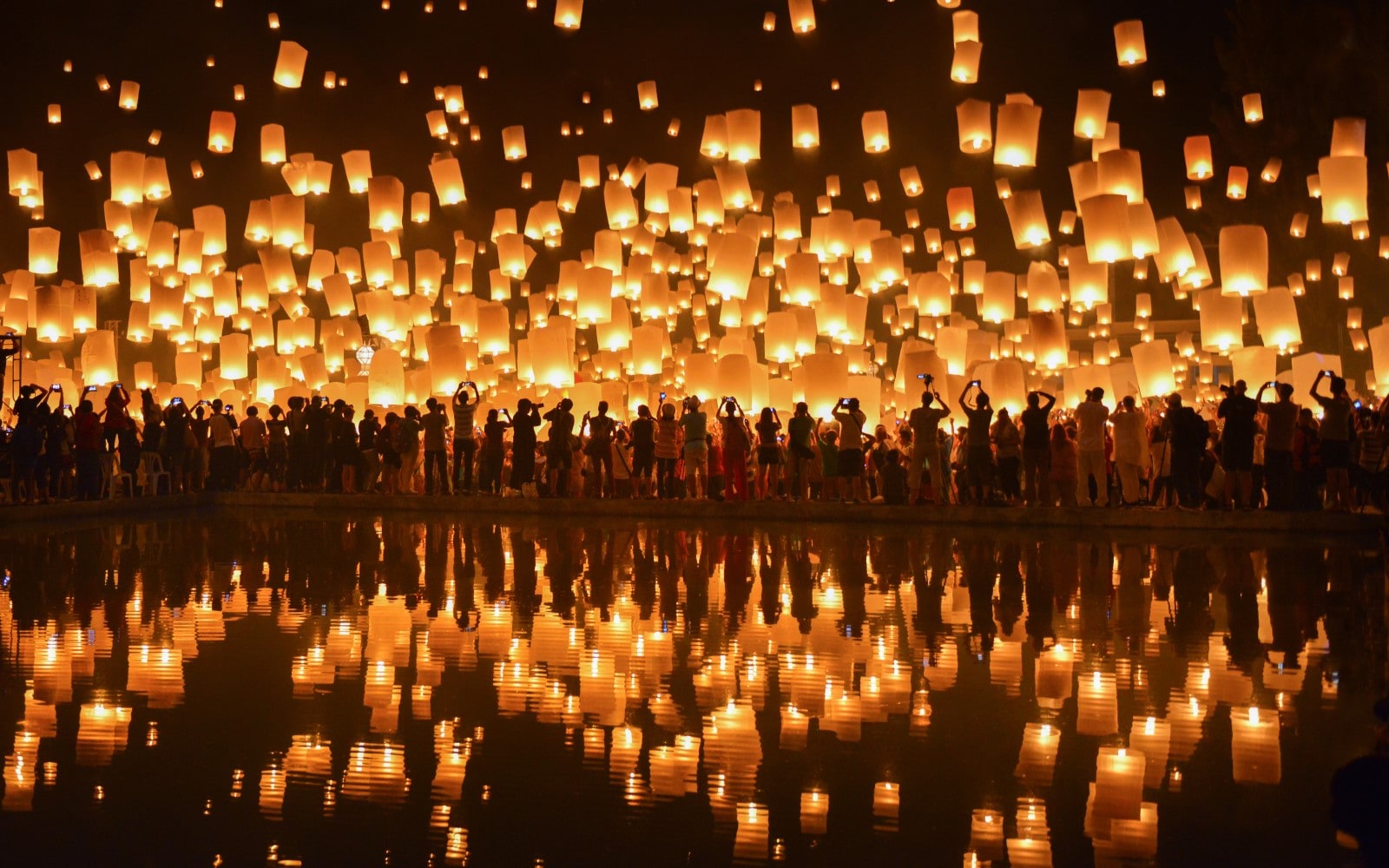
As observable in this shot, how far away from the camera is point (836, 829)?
362 cm

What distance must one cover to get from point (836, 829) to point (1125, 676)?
237cm

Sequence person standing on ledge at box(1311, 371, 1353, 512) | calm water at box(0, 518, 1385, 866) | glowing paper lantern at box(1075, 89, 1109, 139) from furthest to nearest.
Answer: glowing paper lantern at box(1075, 89, 1109, 139)
person standing on ledge at box(1311, 371, 1353, 512)
calm water at box(0, 518, 1385, 866)

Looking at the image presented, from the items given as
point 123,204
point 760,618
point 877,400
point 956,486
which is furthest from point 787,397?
point 760,618

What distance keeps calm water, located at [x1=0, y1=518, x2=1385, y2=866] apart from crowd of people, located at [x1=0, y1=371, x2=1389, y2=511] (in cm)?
433

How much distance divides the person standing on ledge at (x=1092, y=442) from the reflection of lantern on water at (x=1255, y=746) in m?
8.72

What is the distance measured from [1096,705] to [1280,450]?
8859mm

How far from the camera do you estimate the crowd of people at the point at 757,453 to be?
13.2 metres

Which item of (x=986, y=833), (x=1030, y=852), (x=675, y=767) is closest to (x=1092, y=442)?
(x=675, y=767)

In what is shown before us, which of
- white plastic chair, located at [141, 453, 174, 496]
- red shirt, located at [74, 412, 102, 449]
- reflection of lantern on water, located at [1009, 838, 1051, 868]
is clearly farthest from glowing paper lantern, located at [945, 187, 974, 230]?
reflection of lantern on water, located at [1009, 838, 1051, 868]

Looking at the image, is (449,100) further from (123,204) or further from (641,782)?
(641,782)

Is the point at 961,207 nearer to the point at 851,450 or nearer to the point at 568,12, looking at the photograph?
the point at 568,12

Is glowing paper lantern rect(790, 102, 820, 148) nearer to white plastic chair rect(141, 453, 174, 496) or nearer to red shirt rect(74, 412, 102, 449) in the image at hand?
white plastic chair rect(141, 453, 174, 496)

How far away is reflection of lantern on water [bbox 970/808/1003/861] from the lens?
3.43 m

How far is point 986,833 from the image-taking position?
3580 millimetres
